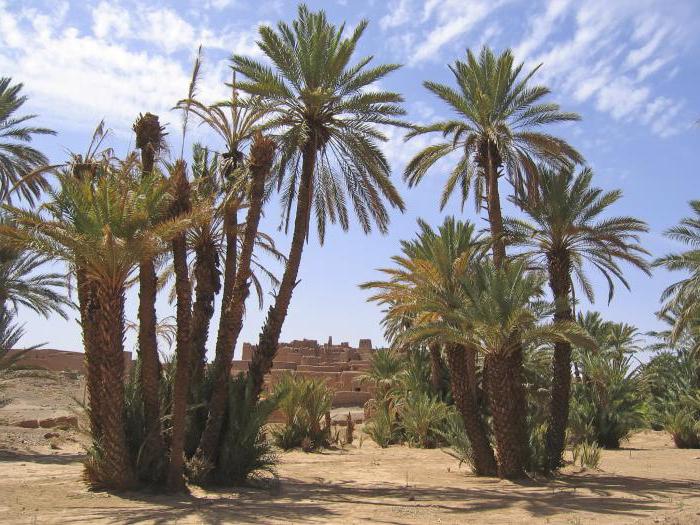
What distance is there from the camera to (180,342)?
1218 centimetres

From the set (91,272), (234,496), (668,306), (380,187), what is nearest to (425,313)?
(380,187)

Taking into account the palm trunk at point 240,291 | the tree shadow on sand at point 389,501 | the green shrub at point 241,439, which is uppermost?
the palm trunk at point 240,291

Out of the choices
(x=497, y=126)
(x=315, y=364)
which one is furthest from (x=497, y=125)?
(x=315, y=364)

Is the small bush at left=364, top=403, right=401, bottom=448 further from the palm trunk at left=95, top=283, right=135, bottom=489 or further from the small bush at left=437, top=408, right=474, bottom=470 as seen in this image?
the palm trunk at left=95, top=283, right=135, bottom=489

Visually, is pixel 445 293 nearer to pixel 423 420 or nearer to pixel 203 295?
pixel 203 295

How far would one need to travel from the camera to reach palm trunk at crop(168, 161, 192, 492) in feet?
38.8

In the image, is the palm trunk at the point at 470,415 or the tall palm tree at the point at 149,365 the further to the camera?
the palm trunk at the point at 470,415

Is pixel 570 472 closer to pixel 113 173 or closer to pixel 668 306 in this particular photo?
pixel 668 306

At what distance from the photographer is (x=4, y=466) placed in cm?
1516

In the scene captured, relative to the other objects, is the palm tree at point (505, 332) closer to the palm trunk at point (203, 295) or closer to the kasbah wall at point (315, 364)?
the palm trunk at point (203, 295)

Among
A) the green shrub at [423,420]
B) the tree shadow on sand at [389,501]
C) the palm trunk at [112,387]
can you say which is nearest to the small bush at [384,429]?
the green shrub at [423,420]

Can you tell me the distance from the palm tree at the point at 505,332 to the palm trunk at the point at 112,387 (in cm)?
661

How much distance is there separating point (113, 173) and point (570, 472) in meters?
12.6

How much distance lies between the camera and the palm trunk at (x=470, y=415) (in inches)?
610
